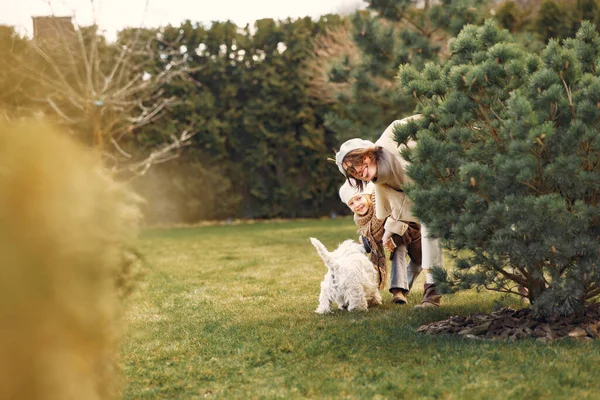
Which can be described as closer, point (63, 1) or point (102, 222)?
point (102, 222)

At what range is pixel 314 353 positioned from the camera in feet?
12.8

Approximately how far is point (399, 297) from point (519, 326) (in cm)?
151

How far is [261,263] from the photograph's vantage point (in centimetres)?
847

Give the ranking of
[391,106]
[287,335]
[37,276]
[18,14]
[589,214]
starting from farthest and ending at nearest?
[391,106] → [18,14] → [287,335] → [589,214] → [37,276]

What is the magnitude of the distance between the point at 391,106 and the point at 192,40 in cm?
A: 584

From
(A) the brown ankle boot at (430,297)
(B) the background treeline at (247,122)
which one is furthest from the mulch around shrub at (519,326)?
(B) the background treeline at (247,122)

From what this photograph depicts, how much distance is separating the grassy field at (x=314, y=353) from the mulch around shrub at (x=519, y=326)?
123 mm

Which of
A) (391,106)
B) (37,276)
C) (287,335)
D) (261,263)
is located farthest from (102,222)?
(391,106)

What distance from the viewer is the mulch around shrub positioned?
3.86m

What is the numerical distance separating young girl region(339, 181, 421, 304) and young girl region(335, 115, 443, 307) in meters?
0.19

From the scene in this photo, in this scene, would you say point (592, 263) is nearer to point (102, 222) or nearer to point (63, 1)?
point (102, 222)

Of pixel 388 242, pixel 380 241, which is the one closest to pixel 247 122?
pixel 380 241

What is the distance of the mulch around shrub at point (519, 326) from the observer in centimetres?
386

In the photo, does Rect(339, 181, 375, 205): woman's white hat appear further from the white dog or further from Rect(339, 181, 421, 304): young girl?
the white dog
